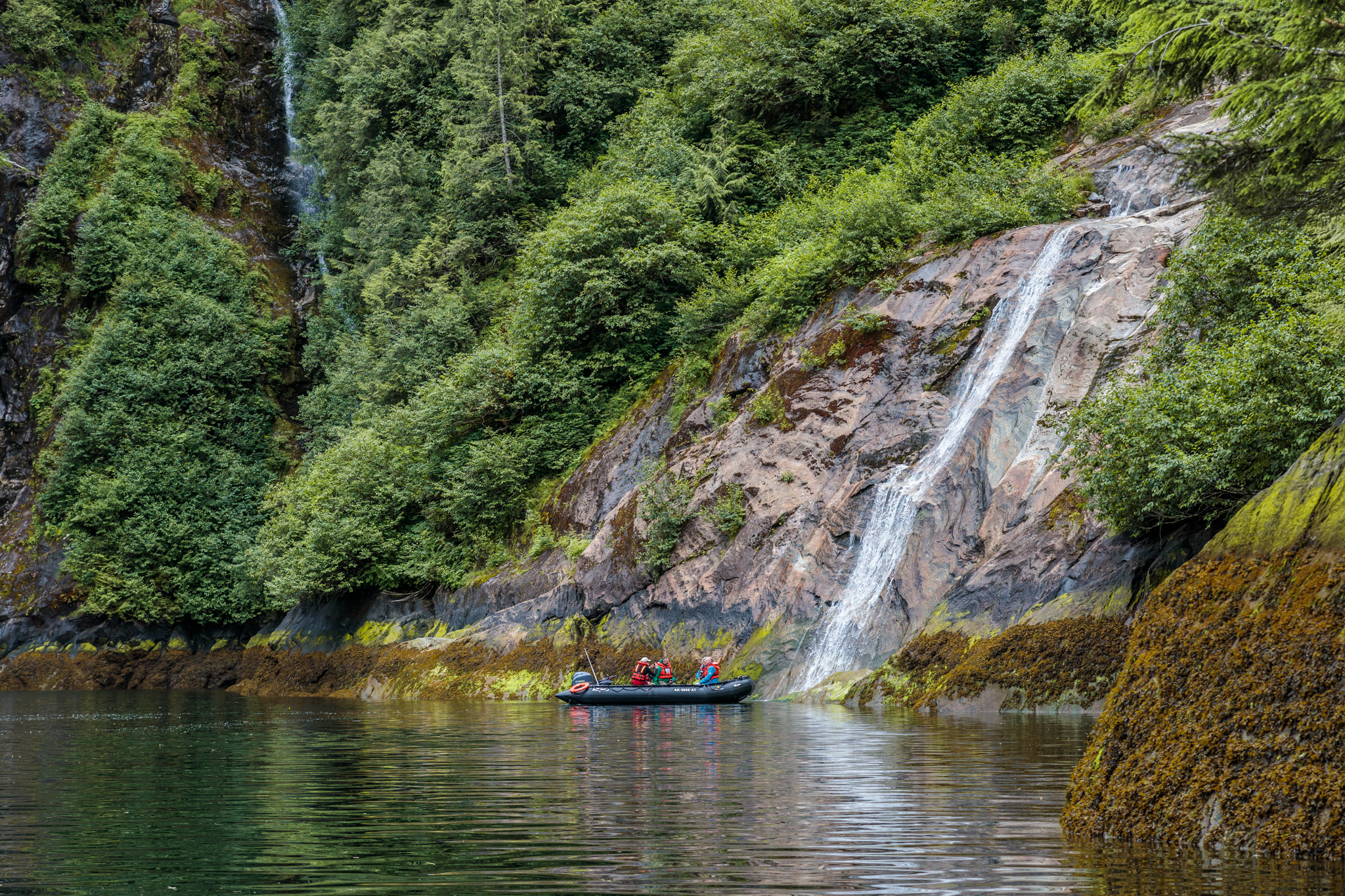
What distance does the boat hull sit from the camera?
24.0m

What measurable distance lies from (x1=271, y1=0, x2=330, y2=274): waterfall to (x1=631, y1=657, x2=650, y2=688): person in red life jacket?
3821 cm

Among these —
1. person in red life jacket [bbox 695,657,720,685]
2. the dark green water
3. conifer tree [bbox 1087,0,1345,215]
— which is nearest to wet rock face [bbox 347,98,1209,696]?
person in red life jacket [bbox 695,657,720,685]

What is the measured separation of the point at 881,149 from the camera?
1570 inches

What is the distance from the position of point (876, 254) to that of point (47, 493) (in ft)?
118

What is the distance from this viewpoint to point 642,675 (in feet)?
84.2

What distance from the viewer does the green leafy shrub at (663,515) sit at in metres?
29.1

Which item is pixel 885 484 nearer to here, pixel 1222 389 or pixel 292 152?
pixel 1222 389

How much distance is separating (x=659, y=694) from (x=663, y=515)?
5.94 m

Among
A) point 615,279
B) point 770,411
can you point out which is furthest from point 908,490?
point 615,279

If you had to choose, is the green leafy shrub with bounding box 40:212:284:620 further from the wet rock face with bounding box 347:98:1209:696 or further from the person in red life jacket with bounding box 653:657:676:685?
the person in red life jacket with bounding box 653:657:676:685

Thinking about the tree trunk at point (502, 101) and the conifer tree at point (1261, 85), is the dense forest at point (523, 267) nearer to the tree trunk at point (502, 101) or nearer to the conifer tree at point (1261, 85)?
the tree trunk at point (502, 101)

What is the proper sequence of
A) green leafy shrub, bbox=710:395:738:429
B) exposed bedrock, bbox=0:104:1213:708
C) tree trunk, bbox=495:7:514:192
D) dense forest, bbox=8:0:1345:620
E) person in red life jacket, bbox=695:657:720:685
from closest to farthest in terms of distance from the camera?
dense forest, bbox=8:0:1345:620 → exposed bedrock, bbox=0:104:1213:708 → person in red life jacket, bbox=695:657:720:685 → green leafy shrub, bbox=710:395:738:429 → tree trunk, bbox=495:7:514:192

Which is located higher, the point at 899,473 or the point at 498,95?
the point at 498,95

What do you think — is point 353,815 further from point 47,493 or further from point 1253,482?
point 47,493
